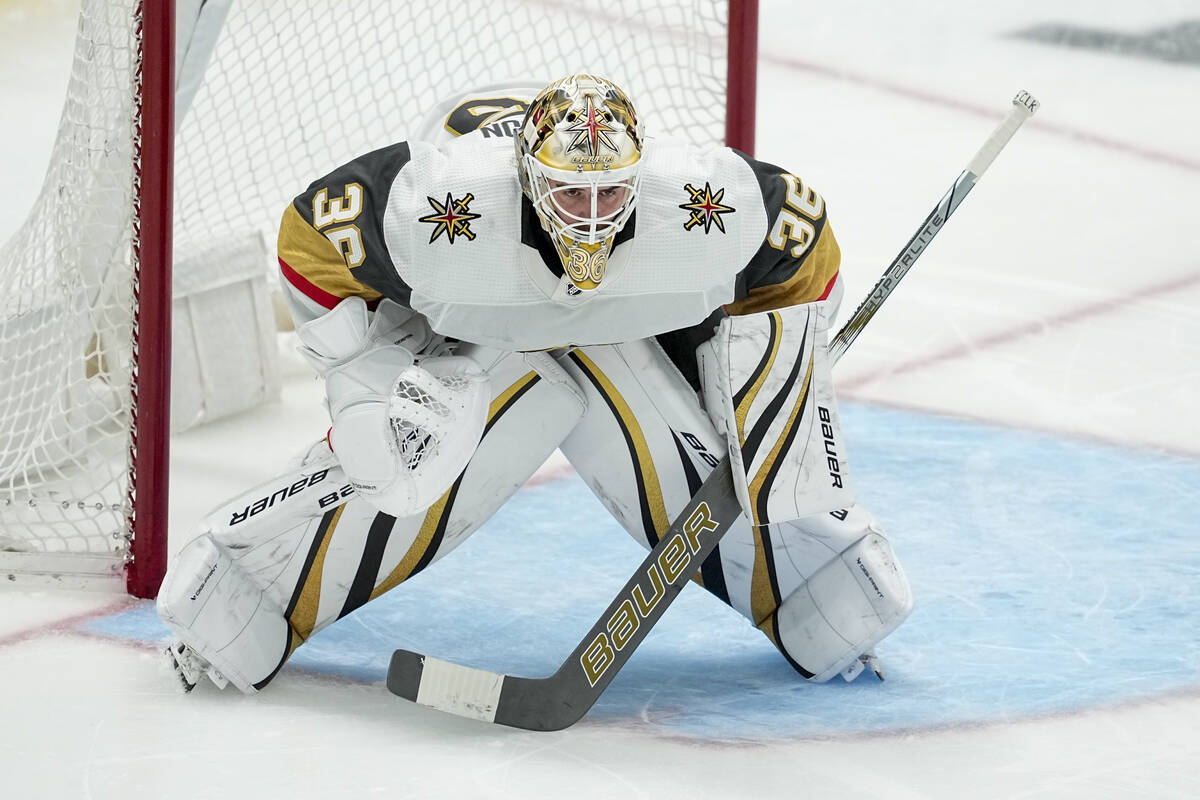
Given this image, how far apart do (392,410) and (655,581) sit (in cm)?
47

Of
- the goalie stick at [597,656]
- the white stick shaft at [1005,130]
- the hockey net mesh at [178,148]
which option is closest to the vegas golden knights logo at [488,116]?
the hockey net mesh at [178,148]

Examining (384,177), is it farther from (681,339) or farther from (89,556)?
(89,556)

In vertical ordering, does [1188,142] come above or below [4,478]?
above

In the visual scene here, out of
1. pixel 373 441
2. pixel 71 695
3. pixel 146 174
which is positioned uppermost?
pixel 146 174

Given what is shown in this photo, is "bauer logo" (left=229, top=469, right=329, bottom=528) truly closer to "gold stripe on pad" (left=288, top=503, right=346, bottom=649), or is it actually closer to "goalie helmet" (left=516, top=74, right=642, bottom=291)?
"gold stripe on pad" (left=288, top=503, right=346, bottom=649)

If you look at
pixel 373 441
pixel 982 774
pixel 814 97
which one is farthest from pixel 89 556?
pixel 814 97

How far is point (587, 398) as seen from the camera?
245 centimetres

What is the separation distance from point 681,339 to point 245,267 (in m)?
1.43

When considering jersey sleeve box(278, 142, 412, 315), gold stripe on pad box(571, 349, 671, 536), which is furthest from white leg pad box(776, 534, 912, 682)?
jersey sleeve box(278, 142, 412, 315)

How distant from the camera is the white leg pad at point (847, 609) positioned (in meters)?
2.41

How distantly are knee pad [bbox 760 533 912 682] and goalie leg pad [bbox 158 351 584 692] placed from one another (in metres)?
0.43

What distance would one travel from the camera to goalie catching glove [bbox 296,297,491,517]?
2.19 metres

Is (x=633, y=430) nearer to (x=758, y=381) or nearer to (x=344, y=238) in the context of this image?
(x=758, y=381)

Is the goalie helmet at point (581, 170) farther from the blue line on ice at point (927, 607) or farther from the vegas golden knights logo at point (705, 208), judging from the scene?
the blue line on ice at point (927, 607)
